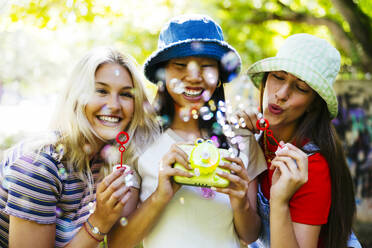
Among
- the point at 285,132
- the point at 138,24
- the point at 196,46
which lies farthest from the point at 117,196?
the point at 138,24

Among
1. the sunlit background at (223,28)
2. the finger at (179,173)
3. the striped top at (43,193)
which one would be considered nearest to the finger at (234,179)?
the finger at (179,173)

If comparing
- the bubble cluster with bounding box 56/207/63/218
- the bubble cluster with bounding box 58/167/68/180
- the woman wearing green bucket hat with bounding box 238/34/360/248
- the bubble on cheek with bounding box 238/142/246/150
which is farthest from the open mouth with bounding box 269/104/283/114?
the bubble cluster with bounding box 56/207/63/218

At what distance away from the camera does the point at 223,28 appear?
7.96 m

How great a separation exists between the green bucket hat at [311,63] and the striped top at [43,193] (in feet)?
4.36

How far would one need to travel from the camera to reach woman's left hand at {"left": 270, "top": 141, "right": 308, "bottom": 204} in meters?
1.66

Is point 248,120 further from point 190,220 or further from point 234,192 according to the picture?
point 190,220

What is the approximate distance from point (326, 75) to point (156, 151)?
1127 mm

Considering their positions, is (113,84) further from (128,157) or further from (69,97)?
(128,157)

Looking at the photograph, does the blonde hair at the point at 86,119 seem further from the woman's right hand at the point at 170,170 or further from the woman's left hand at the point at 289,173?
the woman's left hand at the point at 289,173

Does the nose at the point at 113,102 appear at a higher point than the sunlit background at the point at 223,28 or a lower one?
lower

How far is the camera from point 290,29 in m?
9.43

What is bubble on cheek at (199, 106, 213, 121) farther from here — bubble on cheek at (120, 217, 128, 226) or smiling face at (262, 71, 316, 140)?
bubble on cheek at (120, 217, 128, 226)

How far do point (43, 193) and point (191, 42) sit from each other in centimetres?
115

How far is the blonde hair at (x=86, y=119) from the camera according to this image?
1907mm
